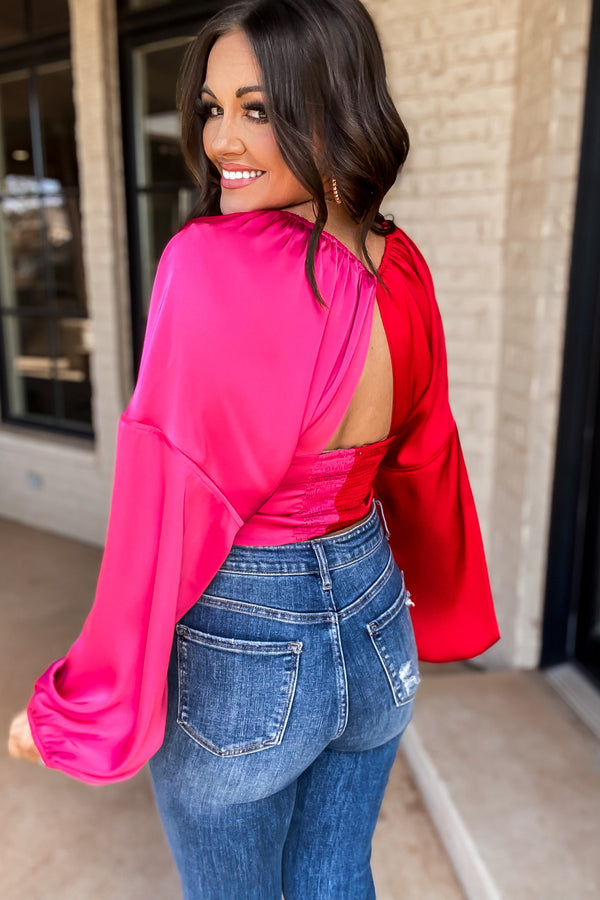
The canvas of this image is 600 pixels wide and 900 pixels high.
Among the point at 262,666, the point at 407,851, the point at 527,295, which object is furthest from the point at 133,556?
the point at 527,295

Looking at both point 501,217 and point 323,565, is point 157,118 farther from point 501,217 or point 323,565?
point 323,565

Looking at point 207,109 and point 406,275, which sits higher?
point 207,109

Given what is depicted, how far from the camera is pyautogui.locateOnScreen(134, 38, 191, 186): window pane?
11.2ft

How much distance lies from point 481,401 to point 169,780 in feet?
5.83

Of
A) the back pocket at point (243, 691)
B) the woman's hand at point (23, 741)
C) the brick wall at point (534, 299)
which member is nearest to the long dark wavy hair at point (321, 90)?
the back pocket at point (243, 691)

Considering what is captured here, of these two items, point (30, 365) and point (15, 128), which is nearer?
point (15, 128)

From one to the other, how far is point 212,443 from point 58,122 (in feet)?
12.3

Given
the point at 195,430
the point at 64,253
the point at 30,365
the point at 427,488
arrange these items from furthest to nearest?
the point at 30,365
the point at 64,253
the point at 427,488
the point at 195,430

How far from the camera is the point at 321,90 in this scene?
0.75 m

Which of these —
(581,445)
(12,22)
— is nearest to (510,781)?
(581,445)

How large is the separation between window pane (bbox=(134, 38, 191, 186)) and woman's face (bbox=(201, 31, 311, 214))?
9.07 ft

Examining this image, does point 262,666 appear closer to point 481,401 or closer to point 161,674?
point 161,674

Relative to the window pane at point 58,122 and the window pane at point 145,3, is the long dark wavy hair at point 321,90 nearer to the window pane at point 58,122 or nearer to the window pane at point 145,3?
the window pane at point 145,3

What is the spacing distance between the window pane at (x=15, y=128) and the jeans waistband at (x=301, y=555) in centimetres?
389
